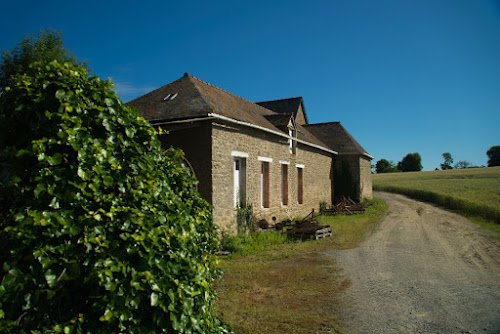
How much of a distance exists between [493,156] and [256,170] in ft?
336

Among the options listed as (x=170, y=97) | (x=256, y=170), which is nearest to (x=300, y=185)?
(x=256, y=170)

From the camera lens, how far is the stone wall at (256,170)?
1060 cm

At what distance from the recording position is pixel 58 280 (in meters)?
2.57

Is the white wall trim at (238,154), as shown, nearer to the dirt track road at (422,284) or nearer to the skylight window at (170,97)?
the skylight window at (170,97)

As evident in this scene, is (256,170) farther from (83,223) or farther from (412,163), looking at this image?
(412,163)

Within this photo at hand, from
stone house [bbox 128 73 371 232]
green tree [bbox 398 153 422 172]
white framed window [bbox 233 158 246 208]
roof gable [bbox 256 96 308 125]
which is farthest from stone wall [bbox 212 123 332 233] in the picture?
green tree [bbox 398 153 422 172]

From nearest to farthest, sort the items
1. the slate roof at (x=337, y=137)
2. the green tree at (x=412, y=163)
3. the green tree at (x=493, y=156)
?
the slate roof at (x=337, y=137) < the green tree at (x=493, y=156) < the green tree at (x=412, y=163)

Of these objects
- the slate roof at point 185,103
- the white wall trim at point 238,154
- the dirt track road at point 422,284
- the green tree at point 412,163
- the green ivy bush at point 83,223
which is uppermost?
the green tree at point 412,163

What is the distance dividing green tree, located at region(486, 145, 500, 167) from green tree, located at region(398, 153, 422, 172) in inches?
755

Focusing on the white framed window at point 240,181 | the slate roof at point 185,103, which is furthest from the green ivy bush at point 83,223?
the white framed window at point 240,181

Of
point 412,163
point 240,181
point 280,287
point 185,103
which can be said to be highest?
point 412,163

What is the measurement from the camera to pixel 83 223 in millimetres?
2711

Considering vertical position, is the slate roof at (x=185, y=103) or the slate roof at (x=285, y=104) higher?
the slate roof at (x=285, y=104)

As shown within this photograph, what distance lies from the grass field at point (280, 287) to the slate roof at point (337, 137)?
15.2 m
